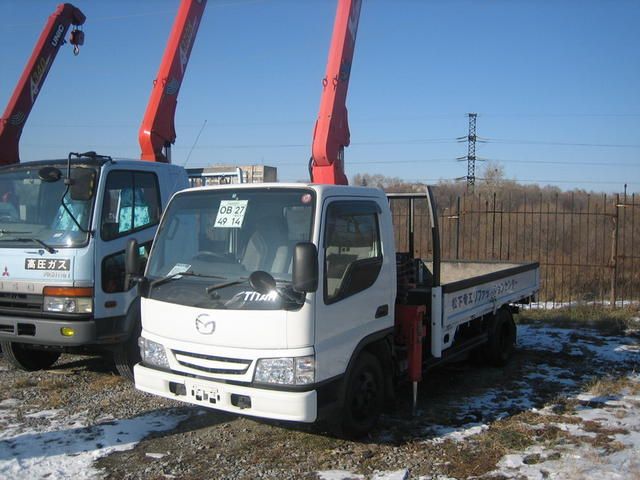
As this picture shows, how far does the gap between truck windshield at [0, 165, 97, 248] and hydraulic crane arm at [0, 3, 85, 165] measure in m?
3.47

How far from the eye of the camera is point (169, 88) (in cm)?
846

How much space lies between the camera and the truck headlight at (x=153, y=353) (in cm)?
457

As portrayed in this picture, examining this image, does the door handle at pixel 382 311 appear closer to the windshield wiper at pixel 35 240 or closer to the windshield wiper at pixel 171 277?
the windshield wiper at pixel 171 277

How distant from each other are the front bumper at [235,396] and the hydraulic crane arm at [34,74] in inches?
261

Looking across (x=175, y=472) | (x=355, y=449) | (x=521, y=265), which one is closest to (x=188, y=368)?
(x=175, y=472)

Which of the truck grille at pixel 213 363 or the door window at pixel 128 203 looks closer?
the truck grille at pixel 213 363

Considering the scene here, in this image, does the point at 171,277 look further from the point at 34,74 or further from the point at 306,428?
the point at 34,74

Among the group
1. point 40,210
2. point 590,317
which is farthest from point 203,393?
point 590,317

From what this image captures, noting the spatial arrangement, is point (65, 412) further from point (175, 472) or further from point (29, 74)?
point (29, 74)

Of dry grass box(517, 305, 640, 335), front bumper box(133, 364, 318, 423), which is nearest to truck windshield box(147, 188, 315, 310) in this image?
front bumper box(133, 364, 318, 423)

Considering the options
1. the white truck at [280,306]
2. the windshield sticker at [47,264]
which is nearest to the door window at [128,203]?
the windshield sticker at [47,264]

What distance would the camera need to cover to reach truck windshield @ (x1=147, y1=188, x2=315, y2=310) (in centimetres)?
425

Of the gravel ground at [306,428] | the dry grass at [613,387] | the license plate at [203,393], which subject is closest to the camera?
the license plate at [203,393]

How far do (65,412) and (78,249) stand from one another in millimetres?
1572
